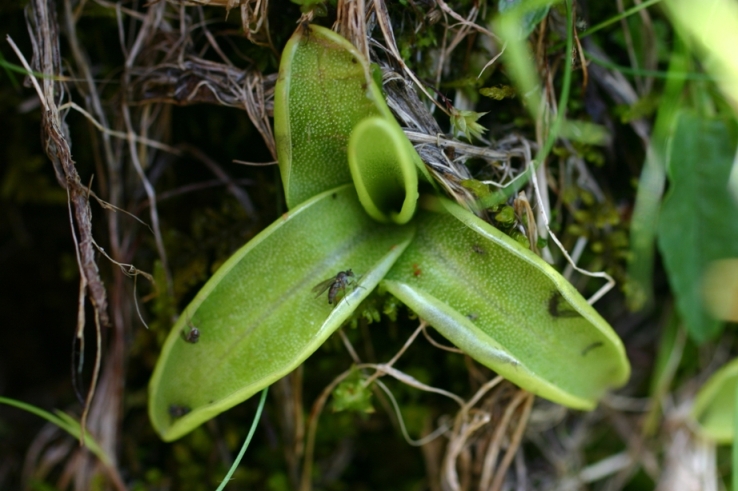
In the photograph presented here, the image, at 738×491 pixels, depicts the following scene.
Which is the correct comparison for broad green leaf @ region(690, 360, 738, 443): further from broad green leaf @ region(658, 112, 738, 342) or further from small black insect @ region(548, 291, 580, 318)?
small black insect @ region(548, 291, 580, 318)

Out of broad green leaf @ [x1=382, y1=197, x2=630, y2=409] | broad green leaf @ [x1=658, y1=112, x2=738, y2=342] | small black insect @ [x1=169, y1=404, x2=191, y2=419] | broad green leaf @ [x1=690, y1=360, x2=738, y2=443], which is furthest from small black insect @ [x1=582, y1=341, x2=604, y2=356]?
small black insect @ [x1=169, y1=404, x2=191, y2=419]

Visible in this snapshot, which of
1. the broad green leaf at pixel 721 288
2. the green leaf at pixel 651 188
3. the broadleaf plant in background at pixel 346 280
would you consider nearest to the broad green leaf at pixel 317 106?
the broadleaf plant in background at pixel 346 280

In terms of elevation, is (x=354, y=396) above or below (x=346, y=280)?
below

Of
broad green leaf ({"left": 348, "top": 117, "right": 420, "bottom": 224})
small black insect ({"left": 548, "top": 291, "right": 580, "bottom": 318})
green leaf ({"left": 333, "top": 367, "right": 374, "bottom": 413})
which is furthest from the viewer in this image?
green leaf ({"left": 333, "top": 367, "right": 374, "bottom": 413})

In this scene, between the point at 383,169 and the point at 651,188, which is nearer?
the point at 383,169

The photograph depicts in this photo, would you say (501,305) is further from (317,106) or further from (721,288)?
(721,288)

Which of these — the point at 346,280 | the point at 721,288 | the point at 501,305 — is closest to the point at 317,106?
the point at 346,280

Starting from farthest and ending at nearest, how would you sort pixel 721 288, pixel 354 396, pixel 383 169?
pixel 721 288 → pixel 354 396 → pixel 383 169
